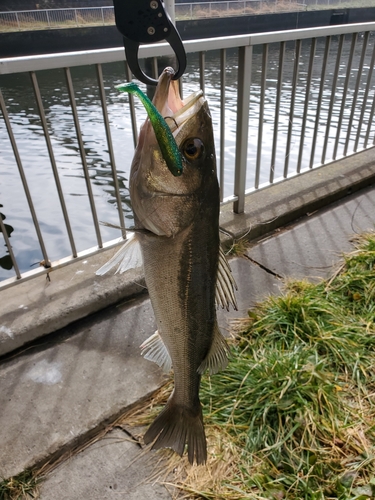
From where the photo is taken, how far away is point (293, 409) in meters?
2.31

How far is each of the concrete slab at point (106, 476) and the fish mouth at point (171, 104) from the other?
1.74m

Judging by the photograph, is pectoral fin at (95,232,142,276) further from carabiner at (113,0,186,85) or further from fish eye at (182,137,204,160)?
carabiner at (113,0,186,85)

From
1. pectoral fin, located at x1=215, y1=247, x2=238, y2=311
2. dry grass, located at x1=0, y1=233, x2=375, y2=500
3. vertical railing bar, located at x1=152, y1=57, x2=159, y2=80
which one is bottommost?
dry grass, located at x1=0, y1=233, x2=375, y2=500

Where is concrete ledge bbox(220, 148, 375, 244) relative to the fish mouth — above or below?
below

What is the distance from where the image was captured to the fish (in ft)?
4.16

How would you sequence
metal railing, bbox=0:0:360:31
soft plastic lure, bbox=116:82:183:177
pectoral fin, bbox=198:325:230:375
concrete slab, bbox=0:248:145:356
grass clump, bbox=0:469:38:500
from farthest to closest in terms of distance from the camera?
metal railing, bbox=0:0:360:31 < concrete slab, bbox=0:248:145:356 < grass clump, bbox=0:469:38:500 < pectoral fin, bbox=198:325:230:375 < soft plastic lure, bbox=116:82:183:177

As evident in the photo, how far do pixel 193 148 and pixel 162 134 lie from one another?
7.3 inches

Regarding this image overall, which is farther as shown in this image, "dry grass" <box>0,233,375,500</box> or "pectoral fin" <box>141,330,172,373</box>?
"dry grass" <box>0,233,375,500</box>

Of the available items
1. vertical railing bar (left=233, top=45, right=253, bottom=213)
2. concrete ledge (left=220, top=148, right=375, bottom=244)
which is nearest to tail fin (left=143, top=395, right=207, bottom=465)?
concrete ledge (left=220, top=148, right=375, bottom=244)

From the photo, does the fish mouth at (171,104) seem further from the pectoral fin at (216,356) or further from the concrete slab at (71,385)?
the concrete slab at (71,385)

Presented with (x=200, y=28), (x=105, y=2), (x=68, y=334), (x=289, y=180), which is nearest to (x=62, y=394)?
(x=68, y=334)

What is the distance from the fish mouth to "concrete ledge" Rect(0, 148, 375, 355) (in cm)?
210

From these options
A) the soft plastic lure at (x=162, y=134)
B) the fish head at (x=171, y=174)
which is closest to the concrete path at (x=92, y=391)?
the fish head at (x=171, y=174)

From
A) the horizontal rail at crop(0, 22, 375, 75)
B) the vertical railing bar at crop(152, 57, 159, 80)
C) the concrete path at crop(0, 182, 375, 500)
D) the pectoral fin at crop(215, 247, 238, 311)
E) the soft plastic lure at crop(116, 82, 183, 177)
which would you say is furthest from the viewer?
the vertical railing bar at crop(152, 57, 159, 80)
